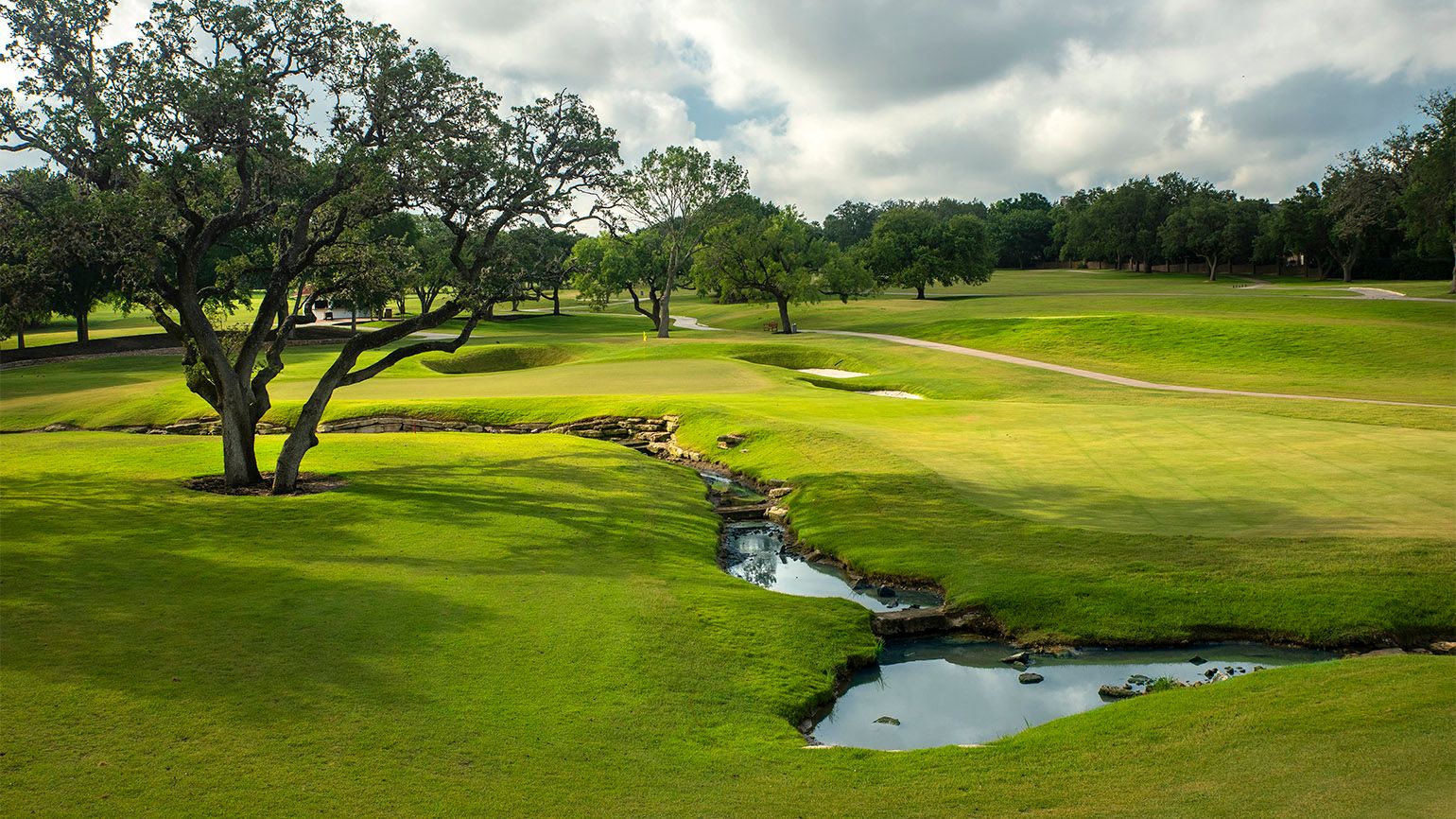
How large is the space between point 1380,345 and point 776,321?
47.0 metres

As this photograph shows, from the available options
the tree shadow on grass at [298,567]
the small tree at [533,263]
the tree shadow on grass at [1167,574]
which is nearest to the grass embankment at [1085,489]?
the tree shadow on grass at [1167,574]

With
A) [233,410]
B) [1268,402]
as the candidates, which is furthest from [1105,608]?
[1268,402]

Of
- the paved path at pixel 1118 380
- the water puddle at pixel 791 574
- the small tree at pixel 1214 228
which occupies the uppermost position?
the small tree at pixel 1214 228

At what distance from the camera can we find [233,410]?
21328 millimetres

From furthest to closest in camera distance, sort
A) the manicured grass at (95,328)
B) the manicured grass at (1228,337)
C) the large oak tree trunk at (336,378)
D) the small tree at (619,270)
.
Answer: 1. the small tree at (619,270)
2. the manicured grass at (95,328)
3. the manicured grass at (1228,337)
4. the large oak tree trunk at (336,378)

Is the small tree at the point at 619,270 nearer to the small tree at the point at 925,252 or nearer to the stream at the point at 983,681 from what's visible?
the small tree at the point at 925,252

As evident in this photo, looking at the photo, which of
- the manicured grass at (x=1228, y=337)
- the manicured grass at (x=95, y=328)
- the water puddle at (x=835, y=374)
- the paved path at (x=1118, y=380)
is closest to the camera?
the paved path at (x=1118, y=380)

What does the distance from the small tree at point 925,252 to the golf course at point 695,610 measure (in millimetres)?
65705

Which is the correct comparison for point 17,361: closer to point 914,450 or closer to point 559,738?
point 914,450

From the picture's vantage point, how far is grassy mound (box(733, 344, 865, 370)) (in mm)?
57344

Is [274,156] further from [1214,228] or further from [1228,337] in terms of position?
[1214,228]

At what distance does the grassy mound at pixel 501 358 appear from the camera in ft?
188

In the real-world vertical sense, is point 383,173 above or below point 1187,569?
above

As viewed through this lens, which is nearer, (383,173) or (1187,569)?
(1187,569)
